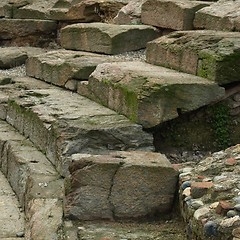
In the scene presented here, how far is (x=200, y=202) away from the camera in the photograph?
3889mm

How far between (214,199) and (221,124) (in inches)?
78.1

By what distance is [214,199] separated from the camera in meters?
3.83

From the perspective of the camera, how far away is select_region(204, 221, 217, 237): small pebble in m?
3.46

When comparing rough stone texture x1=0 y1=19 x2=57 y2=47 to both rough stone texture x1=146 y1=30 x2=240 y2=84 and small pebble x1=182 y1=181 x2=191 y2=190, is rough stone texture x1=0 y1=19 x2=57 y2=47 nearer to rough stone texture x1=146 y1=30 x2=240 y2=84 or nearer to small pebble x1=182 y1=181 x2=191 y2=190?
rough stone texture x1=146 y1=30 x2=240 y2=84

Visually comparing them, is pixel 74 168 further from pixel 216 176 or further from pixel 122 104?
pixel 122 104

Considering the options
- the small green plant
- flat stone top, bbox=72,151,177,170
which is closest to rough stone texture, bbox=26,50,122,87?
the small green plant

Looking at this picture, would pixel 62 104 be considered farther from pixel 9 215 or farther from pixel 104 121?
pixel 9 215

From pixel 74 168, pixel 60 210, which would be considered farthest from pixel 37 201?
pixel 74 168

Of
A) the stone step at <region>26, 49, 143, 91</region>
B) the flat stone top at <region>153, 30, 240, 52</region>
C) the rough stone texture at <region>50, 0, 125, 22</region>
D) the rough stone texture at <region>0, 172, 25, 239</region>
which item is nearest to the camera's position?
the rough stone texture at <region>0, 172, 25, 239</region>

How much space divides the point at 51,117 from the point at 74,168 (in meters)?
1.61

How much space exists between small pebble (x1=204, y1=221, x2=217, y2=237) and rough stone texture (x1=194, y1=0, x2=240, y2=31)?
4.13 meters

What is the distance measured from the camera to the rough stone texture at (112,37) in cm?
A: 854

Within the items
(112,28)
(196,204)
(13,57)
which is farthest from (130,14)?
(196,204)

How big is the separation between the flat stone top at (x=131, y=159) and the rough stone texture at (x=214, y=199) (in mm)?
193
